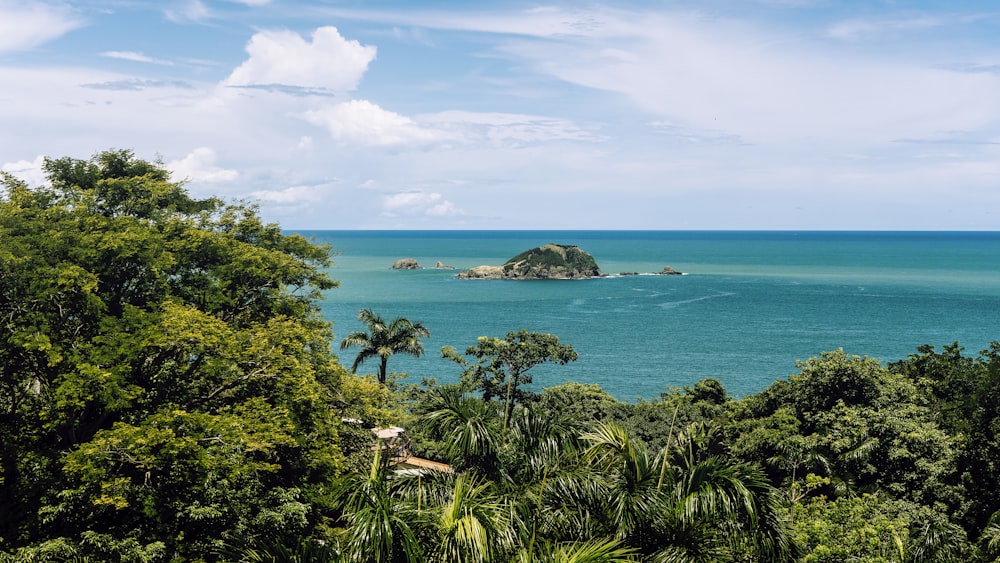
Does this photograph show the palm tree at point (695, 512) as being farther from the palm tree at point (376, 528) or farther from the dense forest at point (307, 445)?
the palm tree at point (376, 528)

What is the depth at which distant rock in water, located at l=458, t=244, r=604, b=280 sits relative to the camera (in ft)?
480

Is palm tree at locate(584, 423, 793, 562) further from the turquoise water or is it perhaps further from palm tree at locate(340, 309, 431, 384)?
the turquoise water

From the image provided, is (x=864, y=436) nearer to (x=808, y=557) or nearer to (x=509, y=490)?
(x=808, y=557)

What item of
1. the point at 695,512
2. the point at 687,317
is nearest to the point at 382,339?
the point at 695,512

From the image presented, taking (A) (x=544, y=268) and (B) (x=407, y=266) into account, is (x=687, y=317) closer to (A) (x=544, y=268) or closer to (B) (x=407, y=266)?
(A) (x=544, y=268)

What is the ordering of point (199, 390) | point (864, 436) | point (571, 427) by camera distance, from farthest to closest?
point (864, 436) < point (199, 390) < point (571, 427)

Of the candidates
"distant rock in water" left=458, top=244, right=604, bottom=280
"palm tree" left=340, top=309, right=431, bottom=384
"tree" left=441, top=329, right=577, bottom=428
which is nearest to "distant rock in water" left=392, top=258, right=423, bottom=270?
"distant rock in water" left=458, top=244, right=604, bottom=280

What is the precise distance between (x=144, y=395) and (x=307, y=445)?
3.95 m

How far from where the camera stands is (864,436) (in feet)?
75.0

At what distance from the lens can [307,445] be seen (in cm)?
1744

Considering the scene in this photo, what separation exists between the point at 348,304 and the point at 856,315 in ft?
231

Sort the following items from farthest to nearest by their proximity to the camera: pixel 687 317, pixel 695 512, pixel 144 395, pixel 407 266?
pixel 407 266, pixel 687 317, pixel 144 395, pixel 695 512

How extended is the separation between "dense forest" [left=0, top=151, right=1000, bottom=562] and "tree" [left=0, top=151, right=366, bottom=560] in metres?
0.07

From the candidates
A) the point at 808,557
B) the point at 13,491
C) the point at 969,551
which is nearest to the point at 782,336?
the point at 969,551
